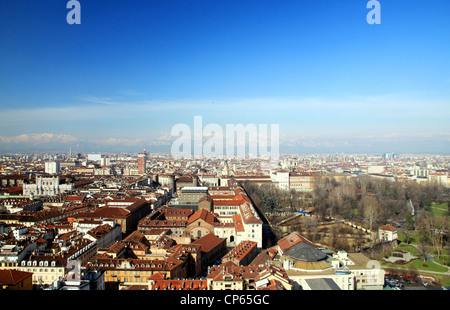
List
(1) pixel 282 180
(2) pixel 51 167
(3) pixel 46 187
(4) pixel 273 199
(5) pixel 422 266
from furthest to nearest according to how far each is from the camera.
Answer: (2) pixel 51 167
(1) pixel 282 180
(3) pixel 46 187
(4) pixel 273 199
(5) pixel 422 266

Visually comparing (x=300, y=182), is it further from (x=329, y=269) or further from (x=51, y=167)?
(x=51, y=167)

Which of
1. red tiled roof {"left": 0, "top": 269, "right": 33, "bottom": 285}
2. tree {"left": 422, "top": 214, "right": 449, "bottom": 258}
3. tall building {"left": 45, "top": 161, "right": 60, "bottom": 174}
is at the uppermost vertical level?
tall building {"left": 45, "top": 161, "right": 60, "bottom": 174}

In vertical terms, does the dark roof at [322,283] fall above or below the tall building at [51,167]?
below

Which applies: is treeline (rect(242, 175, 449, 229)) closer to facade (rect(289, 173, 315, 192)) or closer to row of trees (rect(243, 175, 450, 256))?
row of trees (rect(243, 175, 450, 256))

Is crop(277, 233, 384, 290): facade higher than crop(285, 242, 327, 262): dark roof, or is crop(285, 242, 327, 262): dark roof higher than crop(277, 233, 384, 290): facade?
crop(285, 242, 327, 262): dark roof

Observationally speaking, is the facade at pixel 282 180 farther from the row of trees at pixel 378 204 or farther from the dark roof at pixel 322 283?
the dark roof at pixel 322 283

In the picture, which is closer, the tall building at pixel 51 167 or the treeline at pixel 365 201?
the treeline at pixel 365 201

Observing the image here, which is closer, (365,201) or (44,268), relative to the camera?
(44,268)

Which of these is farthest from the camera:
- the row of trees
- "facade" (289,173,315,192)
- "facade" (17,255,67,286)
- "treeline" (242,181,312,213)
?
"facade" (289,173,315,192)

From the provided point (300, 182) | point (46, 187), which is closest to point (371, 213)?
point (300, 182)

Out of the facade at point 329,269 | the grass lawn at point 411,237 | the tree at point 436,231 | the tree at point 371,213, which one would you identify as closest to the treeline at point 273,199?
the tree at point 371,213

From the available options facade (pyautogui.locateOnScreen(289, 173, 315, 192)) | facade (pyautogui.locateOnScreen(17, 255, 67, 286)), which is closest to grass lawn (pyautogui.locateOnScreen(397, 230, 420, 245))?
facade (pyautogui.locateOnScreen(17, 255, 67, 286))
